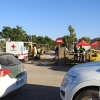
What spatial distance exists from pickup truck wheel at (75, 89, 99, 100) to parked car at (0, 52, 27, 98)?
2174 mm

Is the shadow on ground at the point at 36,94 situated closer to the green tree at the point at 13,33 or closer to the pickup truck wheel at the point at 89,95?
the pickup truck wheel at the point at 89,95

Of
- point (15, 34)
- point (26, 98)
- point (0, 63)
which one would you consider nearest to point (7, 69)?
point (0, 63)

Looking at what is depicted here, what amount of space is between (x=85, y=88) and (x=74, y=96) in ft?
0.97

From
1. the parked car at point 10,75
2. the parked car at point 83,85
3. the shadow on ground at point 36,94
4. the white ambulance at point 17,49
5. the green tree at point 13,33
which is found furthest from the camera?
the green tree at point 13,33

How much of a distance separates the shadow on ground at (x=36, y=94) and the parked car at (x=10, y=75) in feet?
1.67

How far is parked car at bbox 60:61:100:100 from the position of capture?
404 cm

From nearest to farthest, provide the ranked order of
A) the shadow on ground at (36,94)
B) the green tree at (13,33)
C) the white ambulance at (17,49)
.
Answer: the shadow on ground at (36,94)
the white ambulance at (17,49)
the green tree at (13,33)

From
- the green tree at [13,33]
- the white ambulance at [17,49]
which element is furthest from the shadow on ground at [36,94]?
the green tree at [13,33]

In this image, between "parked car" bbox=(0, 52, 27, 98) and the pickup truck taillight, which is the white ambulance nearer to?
"parked car" bbox=(0, 52, 27, 98)

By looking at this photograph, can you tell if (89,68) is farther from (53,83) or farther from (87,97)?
(53,83)

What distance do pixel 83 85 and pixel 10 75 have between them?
2.42 meters

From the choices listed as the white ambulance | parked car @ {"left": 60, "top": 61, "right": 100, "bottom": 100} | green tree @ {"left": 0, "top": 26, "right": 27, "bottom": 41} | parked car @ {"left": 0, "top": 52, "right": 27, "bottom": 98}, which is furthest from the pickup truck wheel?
green tree @ {"left": 0, "top": 26, "right": 27, "bottom": 41}

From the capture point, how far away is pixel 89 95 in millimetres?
4082

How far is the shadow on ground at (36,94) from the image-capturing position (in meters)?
6.34
